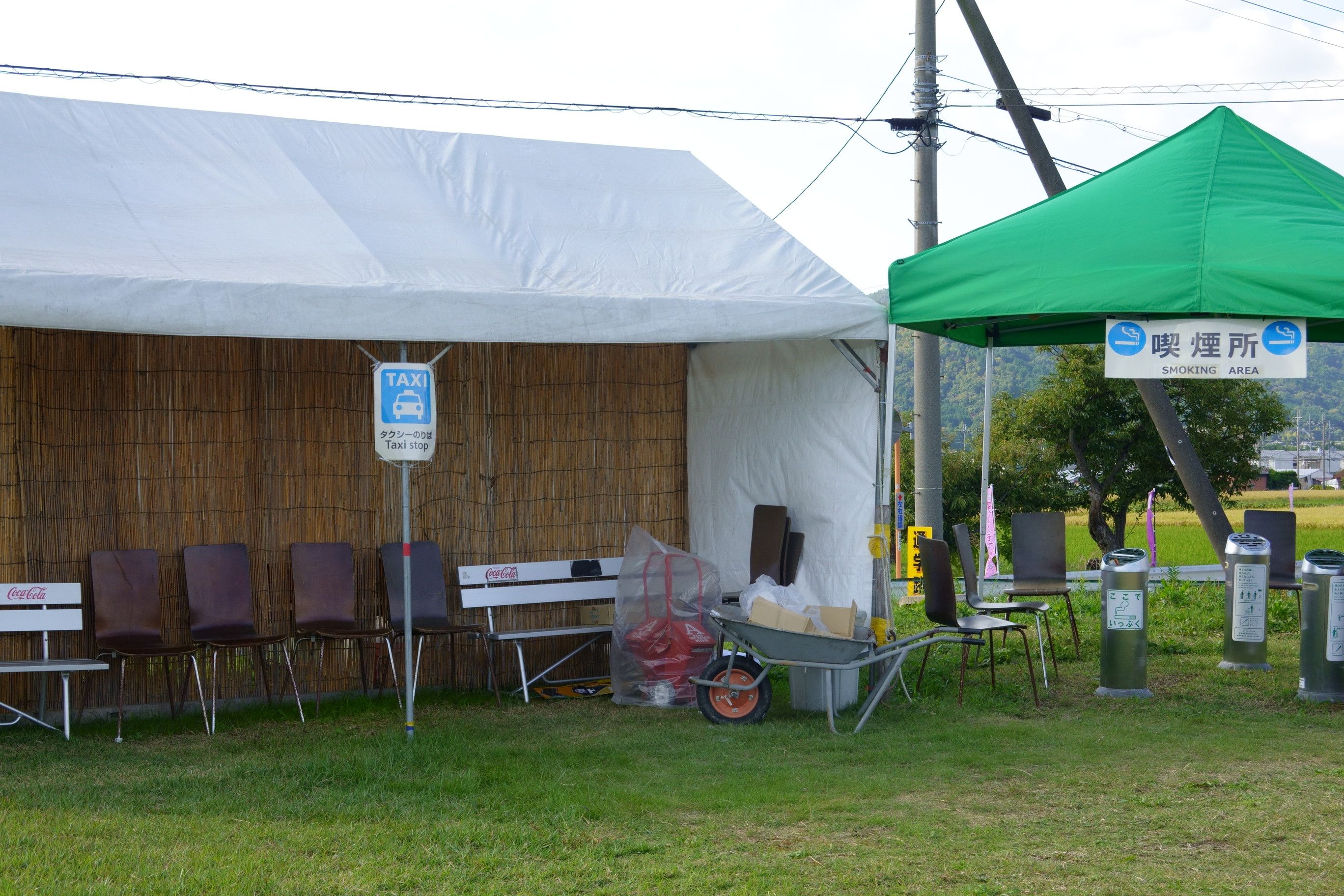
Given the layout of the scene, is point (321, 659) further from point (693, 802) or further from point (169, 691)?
point (693, 802)

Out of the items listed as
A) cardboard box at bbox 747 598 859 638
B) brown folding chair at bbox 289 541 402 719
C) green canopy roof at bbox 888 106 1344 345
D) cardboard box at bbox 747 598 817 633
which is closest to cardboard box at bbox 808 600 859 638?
cardboard box at bbox 747 598 859 638

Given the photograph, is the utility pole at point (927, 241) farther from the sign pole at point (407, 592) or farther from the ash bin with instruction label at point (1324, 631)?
the sign pole at point (407, 592)

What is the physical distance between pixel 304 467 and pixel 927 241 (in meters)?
5.96

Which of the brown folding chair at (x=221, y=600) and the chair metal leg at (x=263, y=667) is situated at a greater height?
the brown folding chair at (x=221, y=600)

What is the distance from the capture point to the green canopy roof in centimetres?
557

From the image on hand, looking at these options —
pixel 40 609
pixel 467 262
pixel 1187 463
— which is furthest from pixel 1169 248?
pixel 40 609

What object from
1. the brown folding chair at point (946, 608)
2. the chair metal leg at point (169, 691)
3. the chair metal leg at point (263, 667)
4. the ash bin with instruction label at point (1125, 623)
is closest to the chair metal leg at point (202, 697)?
the chair metal leg at point (169, 691)

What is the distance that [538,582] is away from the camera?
7.30 m

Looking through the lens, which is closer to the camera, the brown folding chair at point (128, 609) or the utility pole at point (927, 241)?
the brown folding chair at point (128, 609)

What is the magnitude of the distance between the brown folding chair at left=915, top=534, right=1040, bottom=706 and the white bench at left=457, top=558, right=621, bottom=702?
1765mm

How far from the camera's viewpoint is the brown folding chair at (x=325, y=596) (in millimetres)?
6434

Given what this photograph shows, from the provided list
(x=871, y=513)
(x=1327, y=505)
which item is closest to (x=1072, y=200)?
(x=871, y=513)

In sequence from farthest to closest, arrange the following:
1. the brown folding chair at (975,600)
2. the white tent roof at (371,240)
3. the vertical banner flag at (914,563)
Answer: the vertical banner flag at (914,563) < the brown folding chair at (975,600) < the white tent roof at (371,240)

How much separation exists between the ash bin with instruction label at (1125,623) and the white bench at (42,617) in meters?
4.95
